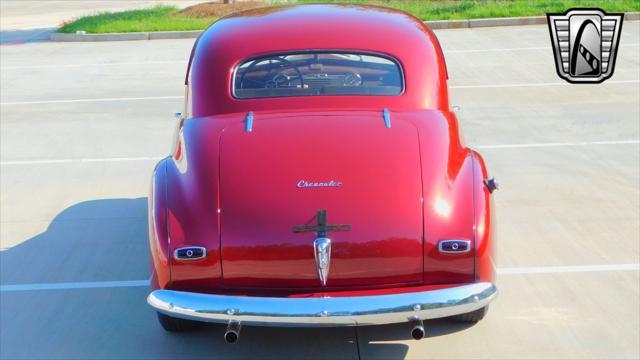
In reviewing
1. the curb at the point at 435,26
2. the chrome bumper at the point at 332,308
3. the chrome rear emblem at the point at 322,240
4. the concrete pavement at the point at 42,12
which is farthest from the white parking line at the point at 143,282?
the concrete pavement at the point at 42,12

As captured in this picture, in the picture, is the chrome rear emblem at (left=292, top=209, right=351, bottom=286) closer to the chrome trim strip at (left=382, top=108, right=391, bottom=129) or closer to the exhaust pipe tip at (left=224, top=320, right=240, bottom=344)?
the exhaust pipe tip at (left=224, top=320, right=240, bottom=344)

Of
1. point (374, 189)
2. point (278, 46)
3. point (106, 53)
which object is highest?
point (278, 46)

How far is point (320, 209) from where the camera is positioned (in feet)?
15.3

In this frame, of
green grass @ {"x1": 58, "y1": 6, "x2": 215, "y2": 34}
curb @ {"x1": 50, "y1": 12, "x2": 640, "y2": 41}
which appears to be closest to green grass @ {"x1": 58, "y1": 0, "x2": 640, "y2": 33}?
green grass @ {"x1": 58, "y1": 6, "x2": 215, "y2": 34}

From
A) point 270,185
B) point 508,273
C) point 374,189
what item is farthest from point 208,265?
point 508,273

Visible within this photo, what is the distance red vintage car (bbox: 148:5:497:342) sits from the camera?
4562mm

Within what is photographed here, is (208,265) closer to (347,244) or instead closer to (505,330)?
(347,244)

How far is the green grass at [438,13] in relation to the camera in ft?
59.1

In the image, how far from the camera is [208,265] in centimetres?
467

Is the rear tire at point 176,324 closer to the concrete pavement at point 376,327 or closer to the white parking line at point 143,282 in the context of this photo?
the concrete pavement at point 376,327

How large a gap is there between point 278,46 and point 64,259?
216 cm

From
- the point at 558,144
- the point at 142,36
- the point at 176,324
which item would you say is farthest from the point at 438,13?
the point at 176,324

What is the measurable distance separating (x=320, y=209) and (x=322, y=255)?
24 centimetres

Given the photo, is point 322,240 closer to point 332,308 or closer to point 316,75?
point 332,308
